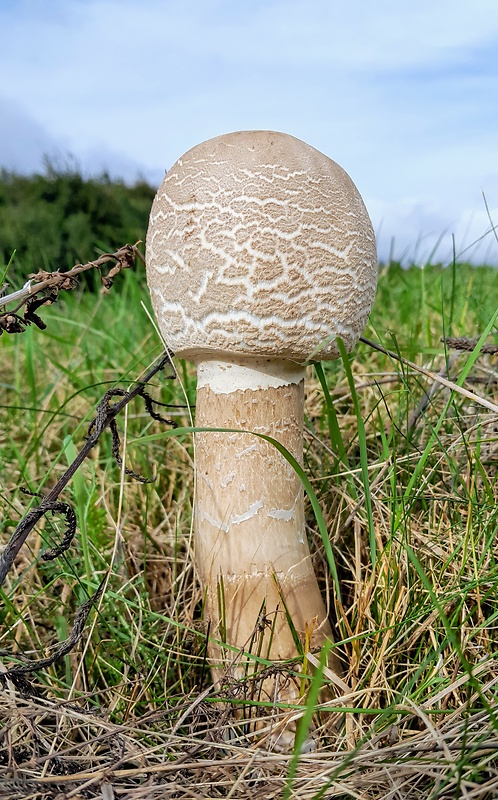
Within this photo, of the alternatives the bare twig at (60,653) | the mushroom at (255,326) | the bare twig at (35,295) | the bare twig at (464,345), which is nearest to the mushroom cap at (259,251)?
the mushroom at (255,326)

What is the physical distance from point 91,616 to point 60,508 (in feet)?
1.94

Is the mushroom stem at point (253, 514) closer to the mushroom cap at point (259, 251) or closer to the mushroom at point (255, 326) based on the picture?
the mushroom at point (255, 326)

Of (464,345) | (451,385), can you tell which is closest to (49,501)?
(451,385)

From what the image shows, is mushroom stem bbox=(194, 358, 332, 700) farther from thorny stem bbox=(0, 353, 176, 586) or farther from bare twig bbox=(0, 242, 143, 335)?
bare twig bbox=(0, 242, 143, 335)

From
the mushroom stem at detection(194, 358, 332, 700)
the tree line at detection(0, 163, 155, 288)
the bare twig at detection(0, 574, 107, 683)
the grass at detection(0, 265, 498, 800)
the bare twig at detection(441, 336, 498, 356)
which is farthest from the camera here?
the tree line at detection(0, 163, 155, 288)

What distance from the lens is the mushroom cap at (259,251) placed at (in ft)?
5.42

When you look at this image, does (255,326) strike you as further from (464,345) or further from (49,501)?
(464,345)

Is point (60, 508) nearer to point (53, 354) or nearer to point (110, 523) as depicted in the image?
point (110, 523)

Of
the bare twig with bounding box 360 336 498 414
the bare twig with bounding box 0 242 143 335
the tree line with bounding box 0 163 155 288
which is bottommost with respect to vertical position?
the bare twig with bounding box 360 336 498 414

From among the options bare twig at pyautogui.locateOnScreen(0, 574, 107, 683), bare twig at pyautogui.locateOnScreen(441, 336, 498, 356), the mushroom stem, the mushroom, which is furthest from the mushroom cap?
bare twig at pyautogui.locateOnScreen(0, 574, 107, 683)

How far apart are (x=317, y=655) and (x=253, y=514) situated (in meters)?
0.44

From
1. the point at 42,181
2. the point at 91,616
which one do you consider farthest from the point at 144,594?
the point at 42,181

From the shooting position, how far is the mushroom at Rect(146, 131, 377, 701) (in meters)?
1.66

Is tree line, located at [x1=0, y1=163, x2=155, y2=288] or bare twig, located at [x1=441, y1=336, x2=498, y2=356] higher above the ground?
tree line, located at [x1=0, y1=163, x2=155, y2=288]
